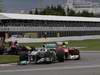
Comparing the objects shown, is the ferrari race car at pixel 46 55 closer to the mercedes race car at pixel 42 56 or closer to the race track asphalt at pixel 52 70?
the mercedes race car at pixel 42 56

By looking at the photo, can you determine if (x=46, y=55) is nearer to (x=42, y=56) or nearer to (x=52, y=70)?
(x=42, y=56)

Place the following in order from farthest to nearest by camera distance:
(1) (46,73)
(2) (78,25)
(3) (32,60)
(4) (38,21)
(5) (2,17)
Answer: (2) (78,25) → (4) (38,21) → (5) (2,17) → (3) (32,60) → (1) (46,73)

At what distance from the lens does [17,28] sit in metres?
92.1

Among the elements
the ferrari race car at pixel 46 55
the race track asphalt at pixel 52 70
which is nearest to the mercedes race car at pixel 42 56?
the ferrari race car at pixel 46 55

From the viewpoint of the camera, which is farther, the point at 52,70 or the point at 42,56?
the point at 42,56

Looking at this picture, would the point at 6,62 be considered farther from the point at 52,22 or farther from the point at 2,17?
the point at 52,22

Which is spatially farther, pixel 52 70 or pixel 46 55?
pixel 46 55

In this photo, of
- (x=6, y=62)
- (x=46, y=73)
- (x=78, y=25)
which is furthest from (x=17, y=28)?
(x=46, y=73)

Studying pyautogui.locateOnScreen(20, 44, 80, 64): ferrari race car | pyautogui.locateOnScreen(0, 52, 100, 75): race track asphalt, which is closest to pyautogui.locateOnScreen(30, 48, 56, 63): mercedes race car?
pyautogui.locateOnScreen(20, 44, 80, 64): ferrari race car

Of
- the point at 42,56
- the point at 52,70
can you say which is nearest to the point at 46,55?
the point at 42,56

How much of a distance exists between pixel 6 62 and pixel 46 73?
31.3 ft

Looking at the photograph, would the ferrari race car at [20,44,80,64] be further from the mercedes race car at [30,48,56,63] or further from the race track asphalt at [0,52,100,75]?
the race track asphalt at [0,52,100,75]

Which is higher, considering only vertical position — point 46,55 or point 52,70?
point 52,70

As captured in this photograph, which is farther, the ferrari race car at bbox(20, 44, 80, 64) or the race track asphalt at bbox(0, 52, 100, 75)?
the ferrari race car at bbox(20, 44, 80, 64)
